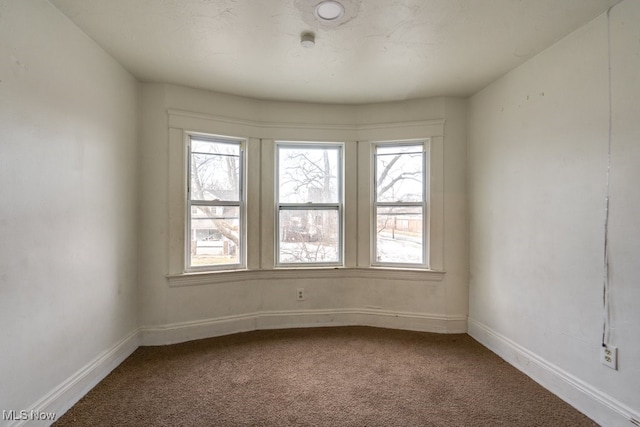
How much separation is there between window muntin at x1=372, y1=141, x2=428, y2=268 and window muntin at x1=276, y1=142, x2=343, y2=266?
438mm

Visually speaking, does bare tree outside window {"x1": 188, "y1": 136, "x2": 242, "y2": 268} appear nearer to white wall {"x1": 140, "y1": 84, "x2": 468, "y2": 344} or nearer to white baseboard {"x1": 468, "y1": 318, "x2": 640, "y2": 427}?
white wall {"x1": 140, "y1": 84, "x2": 468, "y2": 344}

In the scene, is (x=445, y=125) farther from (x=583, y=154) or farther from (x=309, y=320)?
(x=309, y=320)

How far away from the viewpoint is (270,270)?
3.31m

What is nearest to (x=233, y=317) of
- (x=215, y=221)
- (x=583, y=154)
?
(x=215, y=221)

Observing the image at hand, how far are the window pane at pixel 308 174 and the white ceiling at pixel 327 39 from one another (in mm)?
721

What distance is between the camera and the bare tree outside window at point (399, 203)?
335 centimetres

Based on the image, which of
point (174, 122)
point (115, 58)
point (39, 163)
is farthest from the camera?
point (174, 122)

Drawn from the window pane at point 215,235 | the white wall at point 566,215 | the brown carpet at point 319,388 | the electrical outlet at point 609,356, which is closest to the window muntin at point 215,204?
the window pane at point 215,235

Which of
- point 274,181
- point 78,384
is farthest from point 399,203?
point 78,384

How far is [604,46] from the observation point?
185cm

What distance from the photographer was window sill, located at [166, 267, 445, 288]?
10.0 ft

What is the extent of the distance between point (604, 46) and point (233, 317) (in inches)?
144

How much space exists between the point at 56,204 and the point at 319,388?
2.12 meters
